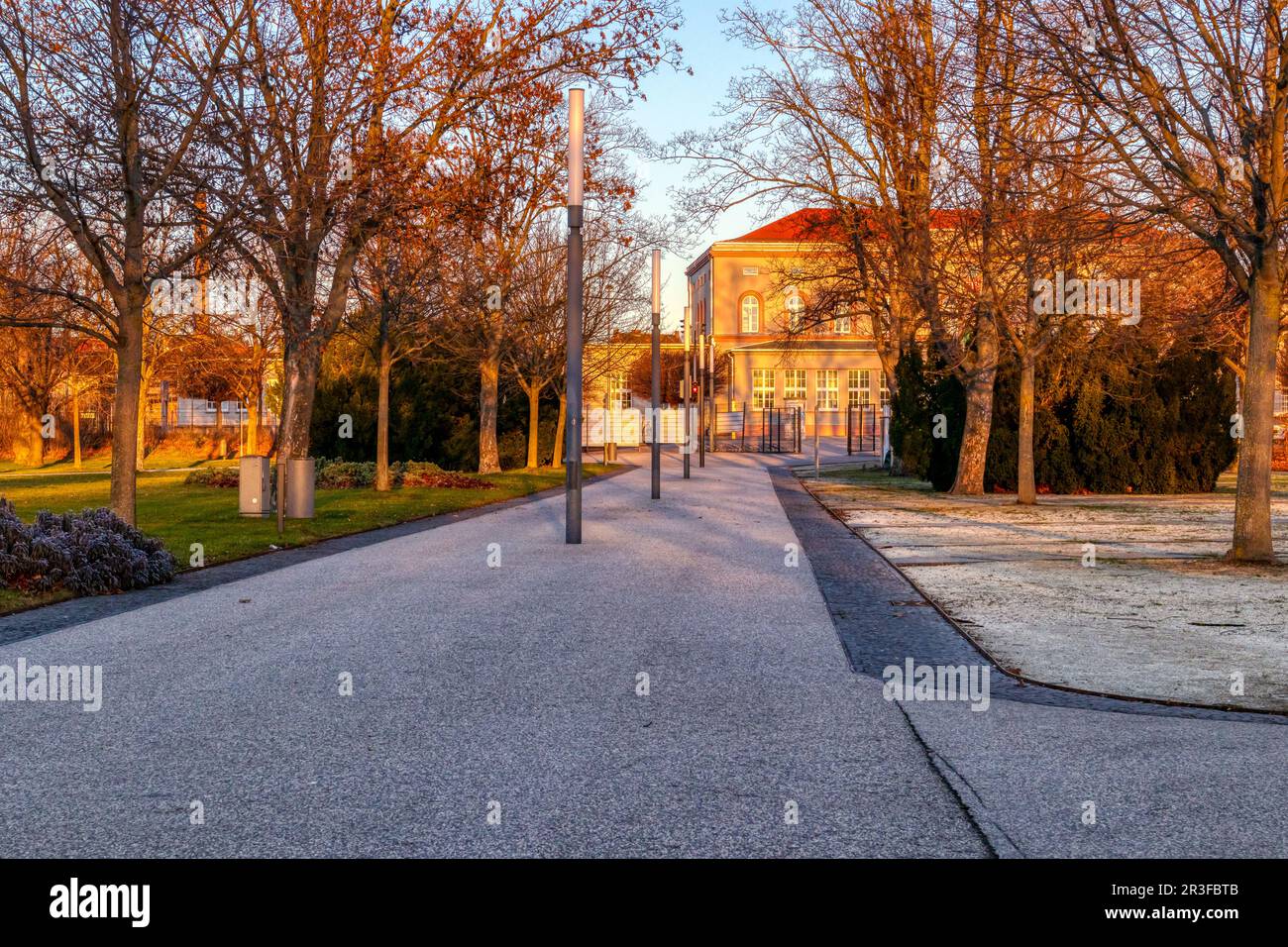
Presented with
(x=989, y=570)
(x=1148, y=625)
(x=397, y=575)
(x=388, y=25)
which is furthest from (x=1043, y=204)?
(x=388, y=25)

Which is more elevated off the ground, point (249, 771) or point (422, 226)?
point (422, 226)

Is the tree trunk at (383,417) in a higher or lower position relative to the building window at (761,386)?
lower

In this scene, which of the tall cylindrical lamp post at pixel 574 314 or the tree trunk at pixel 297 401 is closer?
the tall cylindrical lamp post at pixel 574 314

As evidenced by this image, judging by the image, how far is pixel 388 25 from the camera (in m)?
24.1

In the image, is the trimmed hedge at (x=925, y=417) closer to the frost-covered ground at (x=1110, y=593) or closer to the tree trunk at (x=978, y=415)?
the tree trunk at (x=978, y=415)

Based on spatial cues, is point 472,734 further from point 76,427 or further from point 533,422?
point 76,427

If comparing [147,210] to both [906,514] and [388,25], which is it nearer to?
[388,25]

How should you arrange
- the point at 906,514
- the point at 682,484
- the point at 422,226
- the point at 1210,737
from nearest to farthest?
the point at 1210,737 < the point at 422,226 < the point at 906,514 < the point at 682,484

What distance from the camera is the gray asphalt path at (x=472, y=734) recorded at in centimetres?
494

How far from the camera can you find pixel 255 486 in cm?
2155

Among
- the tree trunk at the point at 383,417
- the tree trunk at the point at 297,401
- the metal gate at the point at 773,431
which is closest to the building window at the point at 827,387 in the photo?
the metal gate at the point at 773,431

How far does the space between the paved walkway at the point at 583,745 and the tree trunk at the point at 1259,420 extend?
5.82m
